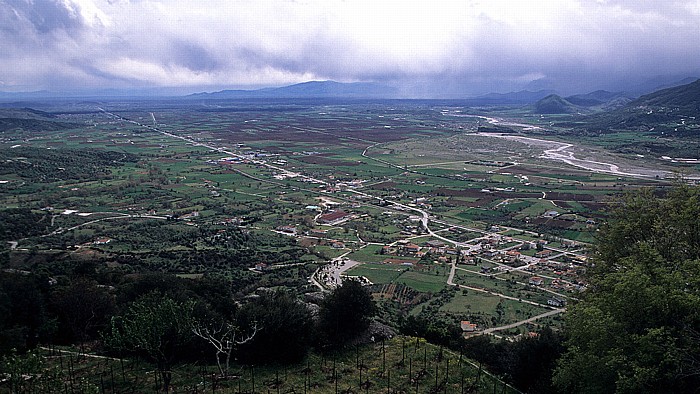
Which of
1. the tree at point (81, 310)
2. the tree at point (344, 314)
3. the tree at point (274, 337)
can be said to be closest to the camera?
the tree at point (274, 337)

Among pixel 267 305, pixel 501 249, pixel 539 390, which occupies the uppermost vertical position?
pixel 267 305

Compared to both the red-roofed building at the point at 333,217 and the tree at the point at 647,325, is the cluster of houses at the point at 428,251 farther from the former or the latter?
the tree at the point at 647,325

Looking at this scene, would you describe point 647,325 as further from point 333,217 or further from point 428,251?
point 333,217

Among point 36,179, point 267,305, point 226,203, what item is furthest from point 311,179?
point 267,305

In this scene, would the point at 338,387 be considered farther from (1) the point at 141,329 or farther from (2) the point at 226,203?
(2) the point at 226,203

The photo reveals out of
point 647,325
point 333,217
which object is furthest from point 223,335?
point 333,217

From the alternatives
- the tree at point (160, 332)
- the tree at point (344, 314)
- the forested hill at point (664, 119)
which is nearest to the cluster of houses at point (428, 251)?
the tree at point (344, 314)
